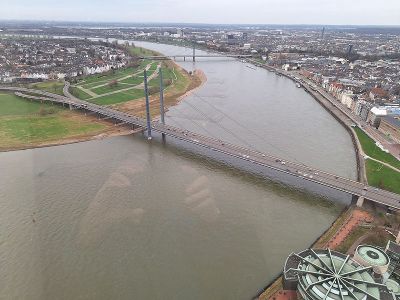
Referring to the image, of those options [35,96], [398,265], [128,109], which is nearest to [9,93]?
[35,96]

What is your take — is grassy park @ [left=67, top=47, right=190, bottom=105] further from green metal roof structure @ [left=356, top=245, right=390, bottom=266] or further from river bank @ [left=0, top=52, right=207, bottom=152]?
green metal roof structure @ [left=356, top=245, right=390, bottom=266]

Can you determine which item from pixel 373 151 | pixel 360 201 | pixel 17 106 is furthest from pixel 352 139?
pixel 17 106

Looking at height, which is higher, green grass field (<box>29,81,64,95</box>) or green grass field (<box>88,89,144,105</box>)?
green grass field (<box>29,81,64,95</box>)

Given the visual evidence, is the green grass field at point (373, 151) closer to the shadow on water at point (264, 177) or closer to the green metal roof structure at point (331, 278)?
the shadow on water at point (264, 177)

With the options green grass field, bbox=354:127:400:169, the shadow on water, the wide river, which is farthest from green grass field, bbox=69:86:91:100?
green grass field, bbox=354:127:400:169

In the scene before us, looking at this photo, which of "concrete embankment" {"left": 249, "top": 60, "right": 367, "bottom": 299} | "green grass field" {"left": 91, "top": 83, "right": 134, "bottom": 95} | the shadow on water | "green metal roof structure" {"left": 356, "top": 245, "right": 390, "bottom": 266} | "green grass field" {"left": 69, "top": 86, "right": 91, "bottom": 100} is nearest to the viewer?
"green metal roof structure" {"left": 356, "top": 245, "right": 390, "bottom": 266}

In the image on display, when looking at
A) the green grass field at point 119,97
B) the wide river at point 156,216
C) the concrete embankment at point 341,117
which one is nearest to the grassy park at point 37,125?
the wide river at point 156,216
